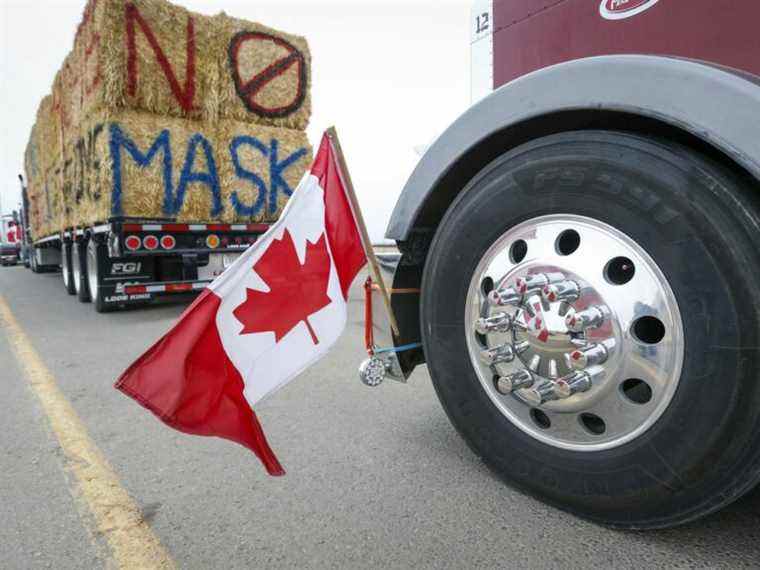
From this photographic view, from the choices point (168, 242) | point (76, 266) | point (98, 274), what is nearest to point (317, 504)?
point (168, 242)

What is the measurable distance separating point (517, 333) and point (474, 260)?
0.97 ft

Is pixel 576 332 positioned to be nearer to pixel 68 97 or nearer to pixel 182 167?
pixel 182 167

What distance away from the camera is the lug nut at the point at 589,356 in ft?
4.86

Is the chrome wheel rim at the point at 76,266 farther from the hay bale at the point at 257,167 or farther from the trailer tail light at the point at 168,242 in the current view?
the hay bale at the point at 257,167

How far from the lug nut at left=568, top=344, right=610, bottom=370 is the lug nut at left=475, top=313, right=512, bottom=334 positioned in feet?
0.76

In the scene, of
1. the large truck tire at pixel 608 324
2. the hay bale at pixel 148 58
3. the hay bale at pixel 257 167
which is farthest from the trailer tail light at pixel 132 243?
the large truck tire at pixel 608 324

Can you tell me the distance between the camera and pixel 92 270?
7.48 m

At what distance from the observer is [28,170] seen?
48.0 ft

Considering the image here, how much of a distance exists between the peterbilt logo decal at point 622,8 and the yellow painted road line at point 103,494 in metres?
2.42

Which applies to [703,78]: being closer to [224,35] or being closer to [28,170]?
[224,35]

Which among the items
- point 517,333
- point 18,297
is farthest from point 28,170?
point 517,333

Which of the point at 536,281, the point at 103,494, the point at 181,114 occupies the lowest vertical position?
the point at 103,494

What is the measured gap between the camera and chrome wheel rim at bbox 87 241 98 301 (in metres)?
6.99

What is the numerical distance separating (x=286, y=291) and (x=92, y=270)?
682 cm
